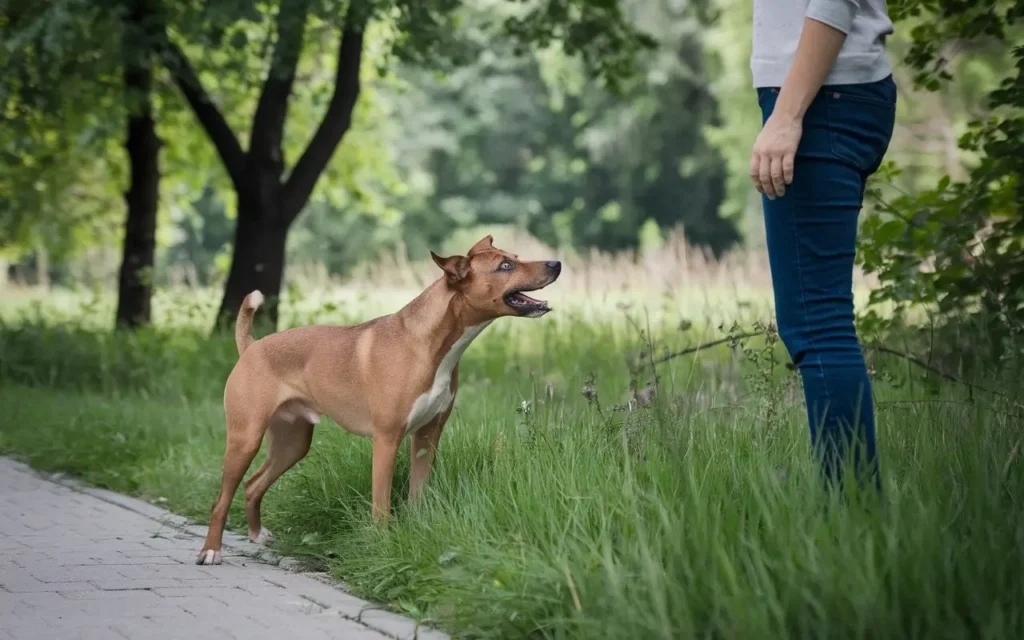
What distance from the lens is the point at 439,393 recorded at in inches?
213

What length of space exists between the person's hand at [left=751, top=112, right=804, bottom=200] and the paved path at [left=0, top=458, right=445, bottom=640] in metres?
1.74

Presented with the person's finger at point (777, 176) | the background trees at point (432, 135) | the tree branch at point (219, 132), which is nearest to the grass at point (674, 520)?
the person's finger at point (777, 176)

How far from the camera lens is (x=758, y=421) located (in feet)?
17.6

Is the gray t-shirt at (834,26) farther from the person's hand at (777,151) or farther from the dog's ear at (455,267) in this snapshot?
the dog's ear at (455,267)

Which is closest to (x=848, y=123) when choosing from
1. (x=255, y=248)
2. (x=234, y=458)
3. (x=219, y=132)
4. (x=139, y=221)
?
(x=234, y=458)

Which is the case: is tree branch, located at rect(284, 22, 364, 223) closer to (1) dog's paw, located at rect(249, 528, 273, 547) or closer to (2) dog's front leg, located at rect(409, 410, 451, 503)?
(1) dog's paw, located at rect(249, 528, 273, 547)

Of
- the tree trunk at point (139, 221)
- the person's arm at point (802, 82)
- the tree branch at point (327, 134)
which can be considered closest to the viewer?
the person's arm at point (802, 82)

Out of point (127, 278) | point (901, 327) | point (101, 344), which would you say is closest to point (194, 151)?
point (127, 278)

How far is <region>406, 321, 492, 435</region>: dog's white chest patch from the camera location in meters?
5.36

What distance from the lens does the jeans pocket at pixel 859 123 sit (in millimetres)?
3861

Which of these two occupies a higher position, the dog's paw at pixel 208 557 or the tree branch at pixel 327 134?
the tree branch at pixel 327 134

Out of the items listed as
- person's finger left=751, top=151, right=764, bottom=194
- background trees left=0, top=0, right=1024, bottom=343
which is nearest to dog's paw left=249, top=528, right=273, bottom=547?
person's finger left=751, top=151, right=764, bottom=194

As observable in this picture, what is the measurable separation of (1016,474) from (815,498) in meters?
0.75

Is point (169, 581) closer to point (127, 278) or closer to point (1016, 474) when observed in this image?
point (1016, 474)
